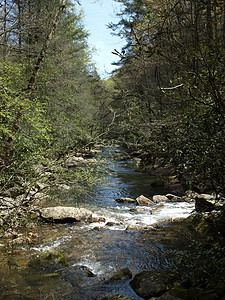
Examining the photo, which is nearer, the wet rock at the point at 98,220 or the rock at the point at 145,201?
the wet rock at the point at 98,220

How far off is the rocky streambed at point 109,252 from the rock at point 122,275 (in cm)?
2

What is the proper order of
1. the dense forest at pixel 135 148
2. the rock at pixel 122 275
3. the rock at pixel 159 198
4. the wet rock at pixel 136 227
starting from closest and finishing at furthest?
the dense forest at pixel 135 148 → the rock at pixel 122 275 → the wet rock at pixel 136 227 → the rock at pixel 159 198

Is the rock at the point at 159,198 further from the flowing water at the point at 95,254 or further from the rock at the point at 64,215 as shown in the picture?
the rock at the point at 64,215

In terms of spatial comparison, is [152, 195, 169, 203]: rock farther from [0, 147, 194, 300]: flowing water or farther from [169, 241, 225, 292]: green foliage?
[169, 241, 225, 292]: green foliage

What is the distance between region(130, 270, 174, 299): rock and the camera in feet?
12.2

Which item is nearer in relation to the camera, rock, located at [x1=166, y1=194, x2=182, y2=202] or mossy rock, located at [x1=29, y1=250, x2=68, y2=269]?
mossy rock, located at [x1=29, y1=250, x2=68, y2=269]

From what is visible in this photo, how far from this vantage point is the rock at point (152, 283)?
371 cm

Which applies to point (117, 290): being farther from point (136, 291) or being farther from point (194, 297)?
point (194, 297)

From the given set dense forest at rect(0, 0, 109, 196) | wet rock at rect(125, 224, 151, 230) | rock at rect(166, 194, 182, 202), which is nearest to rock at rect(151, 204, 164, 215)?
rock at rect(166, 194, 182, 202)

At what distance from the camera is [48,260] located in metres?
4.91

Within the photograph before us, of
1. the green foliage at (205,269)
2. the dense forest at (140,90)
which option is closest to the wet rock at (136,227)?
the dense forest at (140,90)

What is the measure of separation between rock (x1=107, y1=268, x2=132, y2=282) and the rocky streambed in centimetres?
2

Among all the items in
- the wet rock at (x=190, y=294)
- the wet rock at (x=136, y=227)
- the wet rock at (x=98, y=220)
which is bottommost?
the wet rock at (x=136, y=227)

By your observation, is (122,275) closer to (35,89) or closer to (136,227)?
(136,227)
